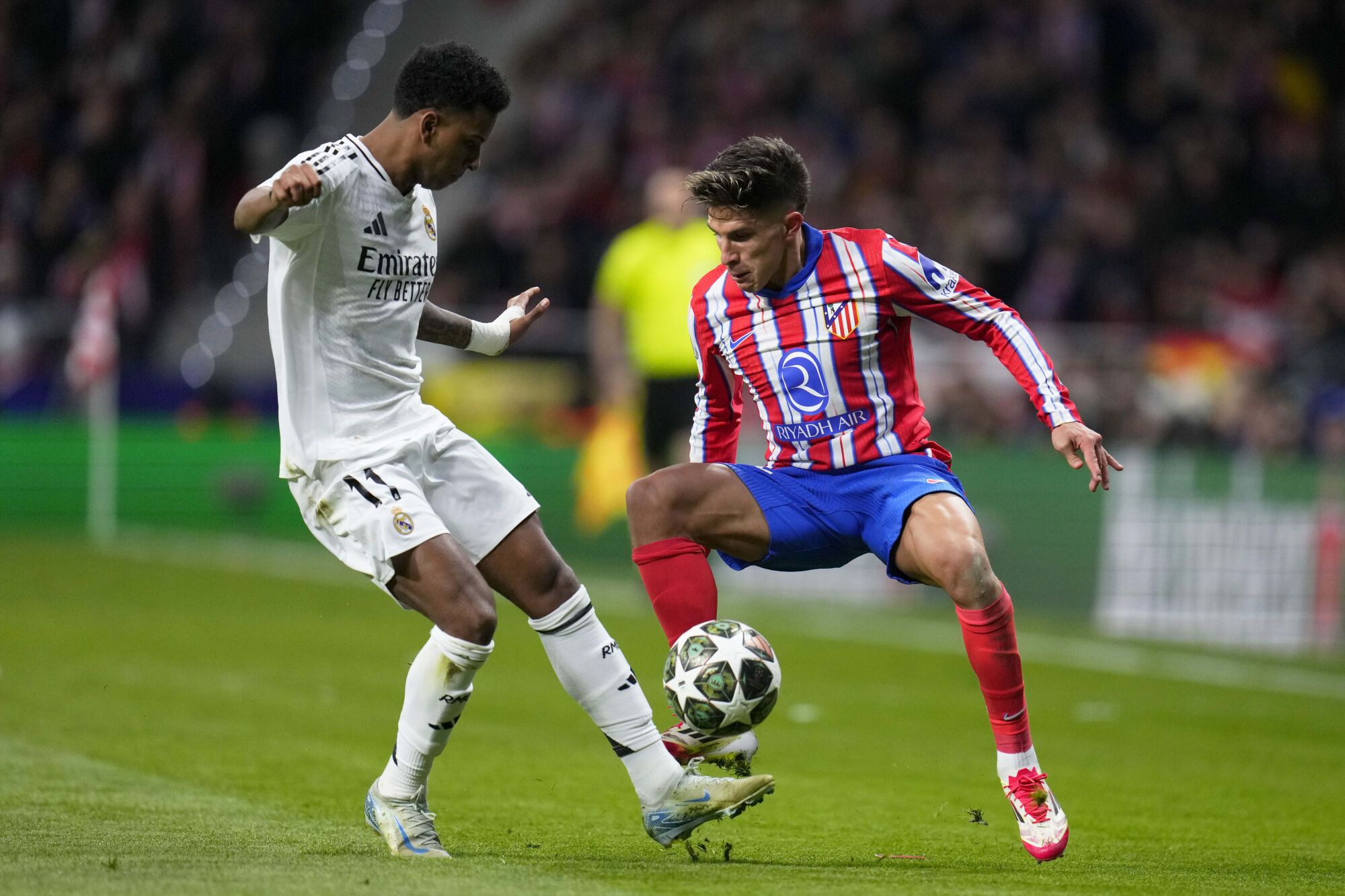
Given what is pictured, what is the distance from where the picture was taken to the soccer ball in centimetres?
486

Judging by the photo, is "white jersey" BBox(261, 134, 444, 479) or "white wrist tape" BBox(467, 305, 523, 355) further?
"white wrist tape" BBox(467, 305, 523, 355)

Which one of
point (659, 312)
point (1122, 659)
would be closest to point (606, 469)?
point (659, 312)

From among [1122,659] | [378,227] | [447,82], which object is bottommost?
[1122,659]

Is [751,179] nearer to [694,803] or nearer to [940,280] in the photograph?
[940,280]

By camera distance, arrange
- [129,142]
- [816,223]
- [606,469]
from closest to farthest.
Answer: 1. [606,469]
2. [816,223]
3. [129,142]

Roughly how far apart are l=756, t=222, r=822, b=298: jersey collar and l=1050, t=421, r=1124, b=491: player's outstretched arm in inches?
35.4

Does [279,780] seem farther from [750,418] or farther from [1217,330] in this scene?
[1217,330]

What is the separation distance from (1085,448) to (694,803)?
1.39m

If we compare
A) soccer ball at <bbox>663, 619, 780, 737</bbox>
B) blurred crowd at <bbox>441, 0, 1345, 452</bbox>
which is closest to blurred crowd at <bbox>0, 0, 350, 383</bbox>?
blurred crowd at <bbox>441, 0, 1345, 452</bbox>

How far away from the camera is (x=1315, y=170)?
1761 cm

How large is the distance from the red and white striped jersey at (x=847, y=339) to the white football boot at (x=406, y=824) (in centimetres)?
152

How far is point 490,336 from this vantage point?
17.5 ft

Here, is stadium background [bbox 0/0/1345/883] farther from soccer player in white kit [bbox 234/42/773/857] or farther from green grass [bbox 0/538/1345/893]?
soccer player in white kit [bbox 234/42/773/857]

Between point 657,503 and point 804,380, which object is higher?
point 804,380
